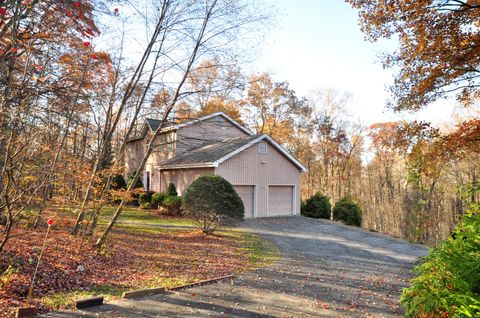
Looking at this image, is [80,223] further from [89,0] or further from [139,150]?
[139,150]

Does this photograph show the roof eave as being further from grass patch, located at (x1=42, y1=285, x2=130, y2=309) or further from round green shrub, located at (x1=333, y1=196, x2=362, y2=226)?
grass patch, located at (x1=42, y1=285, x2=130, y2=309)

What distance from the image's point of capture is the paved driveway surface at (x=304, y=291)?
17.3ft

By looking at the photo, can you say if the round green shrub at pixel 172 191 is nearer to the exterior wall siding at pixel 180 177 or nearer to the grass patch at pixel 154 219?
the exterior wall siding at pixel 180 177

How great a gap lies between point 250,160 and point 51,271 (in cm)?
1347

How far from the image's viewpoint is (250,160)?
62.3ft

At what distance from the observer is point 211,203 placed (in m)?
12.3

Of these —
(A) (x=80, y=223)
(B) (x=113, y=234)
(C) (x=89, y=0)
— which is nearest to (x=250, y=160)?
(B) (x=113, y=234)

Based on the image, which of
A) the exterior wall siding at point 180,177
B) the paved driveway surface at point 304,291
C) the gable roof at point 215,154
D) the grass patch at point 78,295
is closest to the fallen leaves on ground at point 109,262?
the grass patch at point 78,295

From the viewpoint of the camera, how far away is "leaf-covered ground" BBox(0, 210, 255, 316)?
18.4 ft

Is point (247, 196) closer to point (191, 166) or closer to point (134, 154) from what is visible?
point (191, 166)

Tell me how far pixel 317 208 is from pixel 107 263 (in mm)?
15687

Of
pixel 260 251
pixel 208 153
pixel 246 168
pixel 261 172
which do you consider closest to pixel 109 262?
pixel 260 251

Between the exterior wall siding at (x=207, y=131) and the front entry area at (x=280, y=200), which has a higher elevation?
the exterior wall siding at (x=207, y=131)

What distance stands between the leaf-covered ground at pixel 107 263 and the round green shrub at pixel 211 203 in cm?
87
